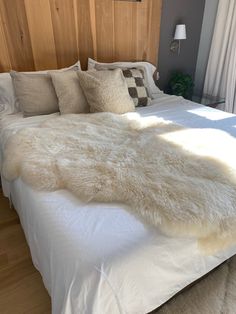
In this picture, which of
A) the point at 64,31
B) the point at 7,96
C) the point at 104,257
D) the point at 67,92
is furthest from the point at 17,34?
the point at 104,257

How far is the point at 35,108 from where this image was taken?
192 cm

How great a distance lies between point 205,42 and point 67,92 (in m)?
2.36

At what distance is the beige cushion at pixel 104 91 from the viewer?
1942 millimetres

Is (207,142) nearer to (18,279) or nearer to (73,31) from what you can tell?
(18,279)

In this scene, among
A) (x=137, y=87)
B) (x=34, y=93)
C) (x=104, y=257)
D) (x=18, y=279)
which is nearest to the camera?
(x=104, y=257)

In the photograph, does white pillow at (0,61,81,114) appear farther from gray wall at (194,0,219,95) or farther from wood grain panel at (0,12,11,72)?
gray wall at (194,0,219,95)

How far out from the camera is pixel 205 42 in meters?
3.27

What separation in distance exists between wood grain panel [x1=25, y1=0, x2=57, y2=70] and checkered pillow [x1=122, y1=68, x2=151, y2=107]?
Answer: 73cm

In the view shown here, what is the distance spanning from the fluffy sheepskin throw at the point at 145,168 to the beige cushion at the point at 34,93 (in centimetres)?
31

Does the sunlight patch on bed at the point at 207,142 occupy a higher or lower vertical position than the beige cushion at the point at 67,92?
lower

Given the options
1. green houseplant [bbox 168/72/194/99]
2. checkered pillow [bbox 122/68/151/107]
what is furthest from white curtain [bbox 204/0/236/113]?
checkered pillow [bbox 122/68/151/107]

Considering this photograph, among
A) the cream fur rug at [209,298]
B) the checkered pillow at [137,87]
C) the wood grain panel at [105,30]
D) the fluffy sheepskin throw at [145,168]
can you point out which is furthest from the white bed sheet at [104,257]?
the wood grain panel at [105,30]

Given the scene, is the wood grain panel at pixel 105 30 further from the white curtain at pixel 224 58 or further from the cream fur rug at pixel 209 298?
the cream fur rug at pixel 209 298

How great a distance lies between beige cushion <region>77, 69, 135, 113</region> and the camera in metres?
1.94
